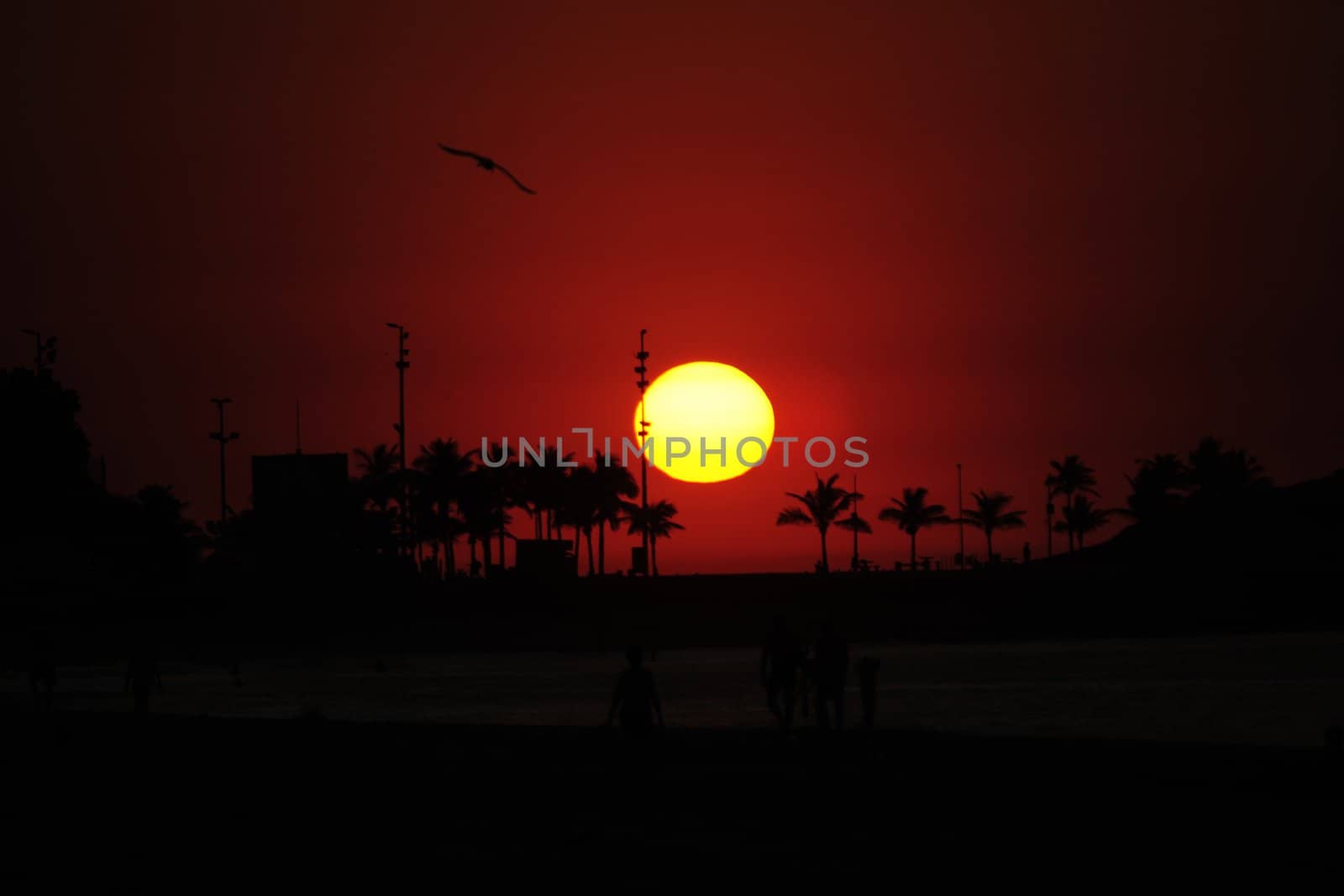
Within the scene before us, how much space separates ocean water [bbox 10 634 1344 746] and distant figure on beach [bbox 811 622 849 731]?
4.67 m

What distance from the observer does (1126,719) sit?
32.4m

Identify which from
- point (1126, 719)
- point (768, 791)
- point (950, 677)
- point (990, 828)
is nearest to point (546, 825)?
point (768, 791)

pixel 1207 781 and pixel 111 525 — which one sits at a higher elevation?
pixel 111 525

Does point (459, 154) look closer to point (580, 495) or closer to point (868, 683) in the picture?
point (868, 683)

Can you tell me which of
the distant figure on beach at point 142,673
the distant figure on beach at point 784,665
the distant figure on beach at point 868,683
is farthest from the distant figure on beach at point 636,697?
the distant figure on beach at point 142,673

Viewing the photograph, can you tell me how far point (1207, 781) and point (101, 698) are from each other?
32.2 metres

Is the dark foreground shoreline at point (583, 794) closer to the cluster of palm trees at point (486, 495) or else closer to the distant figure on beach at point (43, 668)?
the distant figure on beach at point (43, 668)

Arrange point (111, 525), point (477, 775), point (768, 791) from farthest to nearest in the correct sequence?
point (111, 525)
point (477, 775)
point (768, 791)

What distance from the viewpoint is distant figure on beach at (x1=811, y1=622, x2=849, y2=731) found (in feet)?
75.0

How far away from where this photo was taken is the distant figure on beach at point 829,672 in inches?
Result: 901

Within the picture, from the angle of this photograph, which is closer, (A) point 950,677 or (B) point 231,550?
(A) point 950,677

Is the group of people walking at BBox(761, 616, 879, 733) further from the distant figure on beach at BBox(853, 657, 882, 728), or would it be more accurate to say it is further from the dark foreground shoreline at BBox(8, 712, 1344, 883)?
the distant figure on beach at BBox(853, 657, 882, 728)

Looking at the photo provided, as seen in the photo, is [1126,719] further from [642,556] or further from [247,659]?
[642,556]

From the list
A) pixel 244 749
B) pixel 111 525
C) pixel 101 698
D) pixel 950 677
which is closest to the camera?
pixel 244 749
